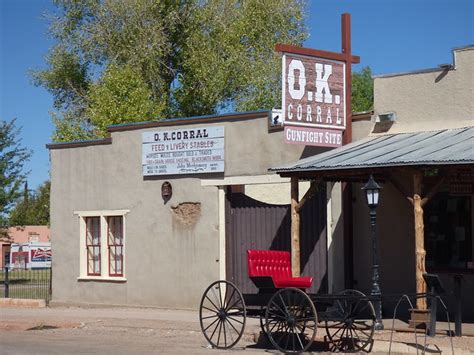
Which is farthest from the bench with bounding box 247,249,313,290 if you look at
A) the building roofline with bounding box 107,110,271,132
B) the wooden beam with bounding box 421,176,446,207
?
the building roofline with bounding box 107,110,271,132

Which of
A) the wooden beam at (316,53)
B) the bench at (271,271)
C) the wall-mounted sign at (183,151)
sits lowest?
the bench at (271,271)

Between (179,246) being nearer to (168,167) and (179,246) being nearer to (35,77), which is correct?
(168,167)

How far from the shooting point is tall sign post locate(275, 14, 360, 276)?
1704 cm

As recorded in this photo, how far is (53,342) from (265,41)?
22776 mm

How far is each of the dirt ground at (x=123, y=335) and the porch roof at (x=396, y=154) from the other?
8.95 ft

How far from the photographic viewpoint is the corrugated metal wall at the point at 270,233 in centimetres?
1859

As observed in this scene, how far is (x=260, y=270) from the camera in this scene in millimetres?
14797

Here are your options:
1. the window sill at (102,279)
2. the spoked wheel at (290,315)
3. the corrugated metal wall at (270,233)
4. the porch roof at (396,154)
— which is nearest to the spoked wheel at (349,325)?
the spoked wheel at (290,315)

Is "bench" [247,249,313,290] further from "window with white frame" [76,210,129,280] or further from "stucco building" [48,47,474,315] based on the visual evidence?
"window with white frame" [76,210,129,280]

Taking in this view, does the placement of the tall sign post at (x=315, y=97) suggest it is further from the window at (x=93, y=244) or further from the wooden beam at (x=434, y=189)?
the window at (x=93, y=244)

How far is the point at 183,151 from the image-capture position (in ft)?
68.1

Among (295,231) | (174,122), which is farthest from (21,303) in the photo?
(295,231)

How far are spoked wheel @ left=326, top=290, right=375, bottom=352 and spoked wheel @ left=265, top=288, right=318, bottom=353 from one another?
0.40m

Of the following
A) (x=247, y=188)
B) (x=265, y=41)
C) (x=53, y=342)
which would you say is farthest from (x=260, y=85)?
(x=53, y=342)
